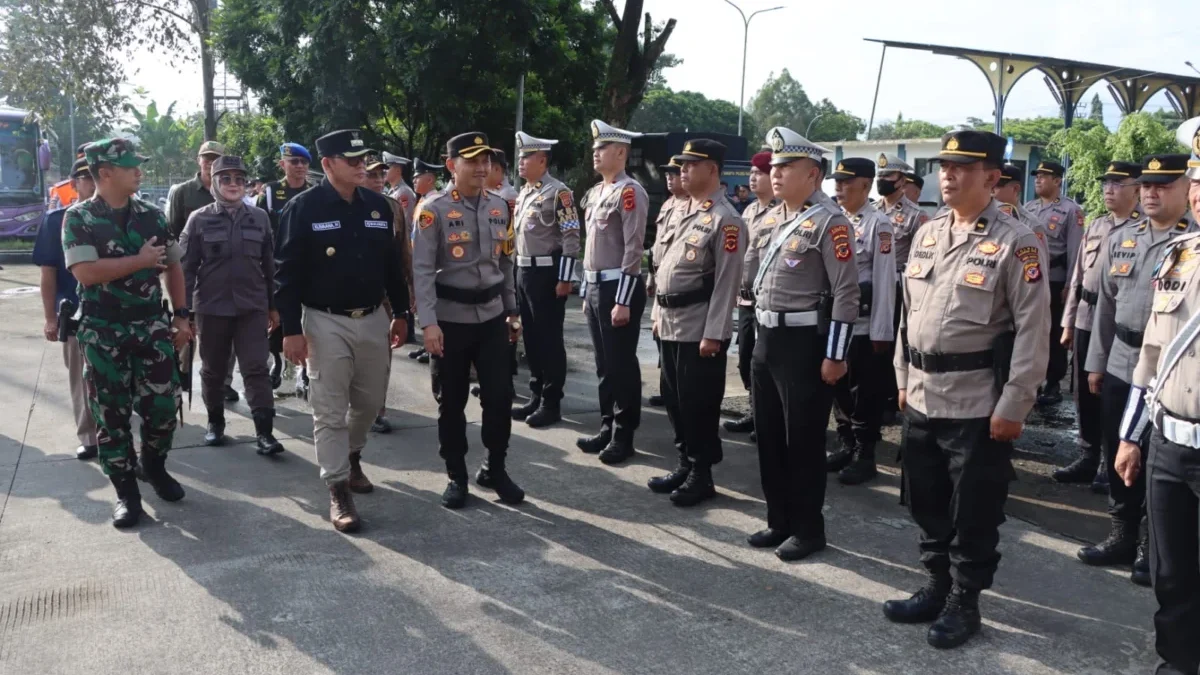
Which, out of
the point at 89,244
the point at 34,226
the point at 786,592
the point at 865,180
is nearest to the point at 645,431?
the point at 865,180

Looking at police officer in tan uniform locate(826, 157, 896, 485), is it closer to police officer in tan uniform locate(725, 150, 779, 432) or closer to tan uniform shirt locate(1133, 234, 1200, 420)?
police officer in tan uniform locate(725, 150, 779, 432)

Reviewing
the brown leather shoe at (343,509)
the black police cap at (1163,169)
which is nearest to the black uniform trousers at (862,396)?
the black police cap at (1163,169)

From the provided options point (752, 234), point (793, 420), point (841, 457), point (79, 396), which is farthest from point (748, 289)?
point (79, 396)

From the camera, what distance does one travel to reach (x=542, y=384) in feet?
23.9

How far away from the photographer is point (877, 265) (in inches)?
220

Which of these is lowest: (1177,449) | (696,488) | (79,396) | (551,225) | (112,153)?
(696,488)

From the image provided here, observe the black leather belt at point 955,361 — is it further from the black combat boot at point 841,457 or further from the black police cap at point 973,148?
the black combat boot at point 841,457

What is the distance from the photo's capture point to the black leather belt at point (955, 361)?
3518 mm

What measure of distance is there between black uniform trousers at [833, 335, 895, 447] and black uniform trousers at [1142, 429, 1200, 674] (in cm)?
271

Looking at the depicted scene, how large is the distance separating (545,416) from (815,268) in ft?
9.75

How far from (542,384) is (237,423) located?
2.21 metres

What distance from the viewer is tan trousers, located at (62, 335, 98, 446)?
19.4ft

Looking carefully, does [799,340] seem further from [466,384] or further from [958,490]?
[466,384]

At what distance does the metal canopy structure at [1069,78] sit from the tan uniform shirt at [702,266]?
16.8 m
